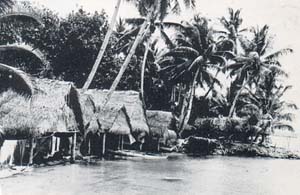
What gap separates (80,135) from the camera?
802cm

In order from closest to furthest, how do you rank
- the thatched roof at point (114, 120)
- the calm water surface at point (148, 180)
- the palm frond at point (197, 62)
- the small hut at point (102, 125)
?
the calm water surface at point (148, 180)
the small hut at point (102, 125)
the thatched roof at point (114, 120)
the palm frond at point (197, 62)

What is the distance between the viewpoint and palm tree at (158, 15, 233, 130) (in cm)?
1230

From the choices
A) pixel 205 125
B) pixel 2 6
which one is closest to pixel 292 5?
pixel 2 6

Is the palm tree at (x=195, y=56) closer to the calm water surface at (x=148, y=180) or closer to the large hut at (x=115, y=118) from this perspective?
the large hut at (x=115, y=118)

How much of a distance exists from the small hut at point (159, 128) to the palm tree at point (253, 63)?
2.00 meters

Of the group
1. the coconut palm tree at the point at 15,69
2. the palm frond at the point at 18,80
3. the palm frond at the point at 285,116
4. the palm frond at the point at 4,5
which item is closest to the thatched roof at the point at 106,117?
the palm frond at the point at 18,80

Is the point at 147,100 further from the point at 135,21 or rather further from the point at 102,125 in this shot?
the point at 102,125

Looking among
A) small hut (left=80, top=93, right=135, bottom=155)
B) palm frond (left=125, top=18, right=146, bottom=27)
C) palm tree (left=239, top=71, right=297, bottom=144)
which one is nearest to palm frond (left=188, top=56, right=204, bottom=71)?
palm tree (left=239, top=71, right=297, bottom=144)

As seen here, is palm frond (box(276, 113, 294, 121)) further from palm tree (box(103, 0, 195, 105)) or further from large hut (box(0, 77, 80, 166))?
large hut (box(0, 77, 80, 166))

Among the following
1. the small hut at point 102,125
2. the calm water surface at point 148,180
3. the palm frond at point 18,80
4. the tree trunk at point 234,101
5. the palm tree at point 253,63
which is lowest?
the calm water surface at point 148,180

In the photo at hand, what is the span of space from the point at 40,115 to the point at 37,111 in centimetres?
7

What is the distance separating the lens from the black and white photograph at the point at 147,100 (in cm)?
545

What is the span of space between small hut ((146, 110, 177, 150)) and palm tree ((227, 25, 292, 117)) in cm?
200

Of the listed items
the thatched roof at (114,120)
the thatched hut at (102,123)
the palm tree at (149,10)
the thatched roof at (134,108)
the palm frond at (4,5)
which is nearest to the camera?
the palm frond at (4,5)
